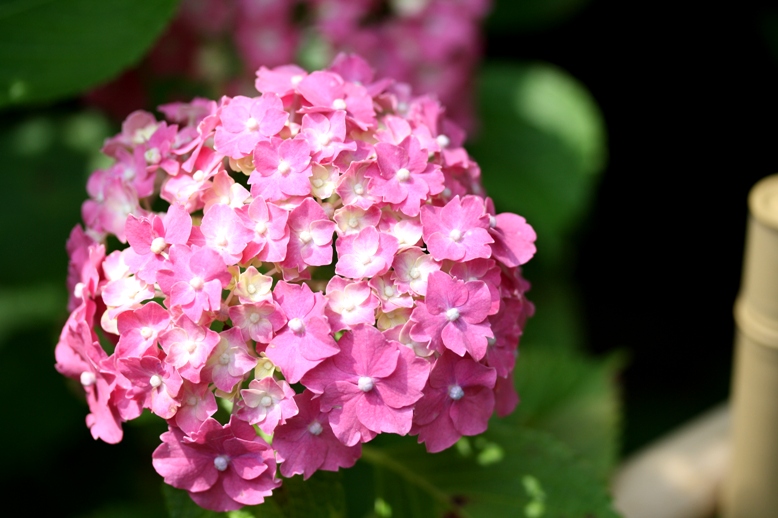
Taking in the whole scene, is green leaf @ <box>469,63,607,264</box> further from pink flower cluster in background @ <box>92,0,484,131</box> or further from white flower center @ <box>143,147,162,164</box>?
white flower center @ <box>143,147,162,164</box>

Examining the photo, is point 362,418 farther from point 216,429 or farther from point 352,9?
point 352,9

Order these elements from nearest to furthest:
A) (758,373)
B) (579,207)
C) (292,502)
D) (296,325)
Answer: (296,325)
(292,502)
(758,373)
(579,207)

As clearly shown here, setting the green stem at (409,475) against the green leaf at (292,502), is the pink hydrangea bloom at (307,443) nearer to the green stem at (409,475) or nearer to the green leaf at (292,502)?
the green leaf at (292,502)

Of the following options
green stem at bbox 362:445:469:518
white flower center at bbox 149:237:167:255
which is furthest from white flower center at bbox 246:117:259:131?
green stem at bbox 362:445:469:518

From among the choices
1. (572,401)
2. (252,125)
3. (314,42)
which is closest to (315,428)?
(252,125)

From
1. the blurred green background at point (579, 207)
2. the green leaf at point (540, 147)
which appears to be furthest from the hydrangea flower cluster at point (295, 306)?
the green leaf at point (540, 147)

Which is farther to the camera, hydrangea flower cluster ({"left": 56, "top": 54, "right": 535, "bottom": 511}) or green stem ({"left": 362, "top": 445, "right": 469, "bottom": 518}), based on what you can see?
green stem ({"left": 362, "top": 445, "right": 469, "bottom": 518})

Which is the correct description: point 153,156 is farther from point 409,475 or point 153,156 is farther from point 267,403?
point 409,475
